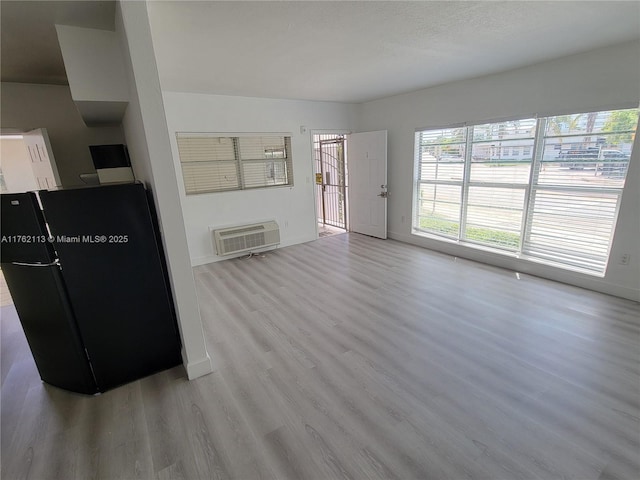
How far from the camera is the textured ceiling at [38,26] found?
1.76 meters

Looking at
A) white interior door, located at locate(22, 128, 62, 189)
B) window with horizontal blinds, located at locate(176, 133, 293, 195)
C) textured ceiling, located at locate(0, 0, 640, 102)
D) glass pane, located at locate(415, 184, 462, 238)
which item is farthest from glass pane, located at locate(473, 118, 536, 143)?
white interior door, located at locate(22, 128, 62, 189)

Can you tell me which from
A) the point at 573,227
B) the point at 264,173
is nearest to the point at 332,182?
the point at 264,173

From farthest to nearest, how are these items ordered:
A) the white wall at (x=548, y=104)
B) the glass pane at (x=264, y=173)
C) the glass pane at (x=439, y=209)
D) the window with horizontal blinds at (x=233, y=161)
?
the glass pane at (x=264, y=173)
the glass pane at (x=439, y=209)
the window with horizontal blinds at (x=233, y=161)
the white wall at (x=548, y=104)

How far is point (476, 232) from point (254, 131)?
149 inches

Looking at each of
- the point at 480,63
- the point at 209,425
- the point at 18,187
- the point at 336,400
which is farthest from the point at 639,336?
the point at 18,187

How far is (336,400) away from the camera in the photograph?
197 cm

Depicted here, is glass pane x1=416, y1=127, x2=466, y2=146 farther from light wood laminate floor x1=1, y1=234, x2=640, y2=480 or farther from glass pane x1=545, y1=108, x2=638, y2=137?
light wood laminate floor x1=1, y1=234, x2=640, y2=480

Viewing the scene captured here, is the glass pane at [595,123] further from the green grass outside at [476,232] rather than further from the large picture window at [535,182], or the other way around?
the green grass outside at [476,232]

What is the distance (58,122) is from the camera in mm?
3180

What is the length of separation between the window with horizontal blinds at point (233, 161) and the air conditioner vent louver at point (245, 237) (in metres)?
0.67

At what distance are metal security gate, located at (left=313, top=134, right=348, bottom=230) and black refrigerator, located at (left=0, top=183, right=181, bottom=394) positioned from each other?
14.7 feet

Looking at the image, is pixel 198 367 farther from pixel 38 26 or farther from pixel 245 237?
pixel 245 237

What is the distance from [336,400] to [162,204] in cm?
173

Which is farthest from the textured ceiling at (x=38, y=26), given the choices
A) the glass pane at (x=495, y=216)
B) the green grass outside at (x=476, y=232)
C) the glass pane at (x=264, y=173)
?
the green grass outside at (x=476, y=232)
